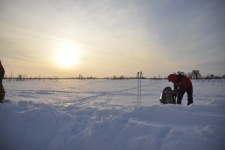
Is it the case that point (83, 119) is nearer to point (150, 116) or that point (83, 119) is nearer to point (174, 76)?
point (150, 116)

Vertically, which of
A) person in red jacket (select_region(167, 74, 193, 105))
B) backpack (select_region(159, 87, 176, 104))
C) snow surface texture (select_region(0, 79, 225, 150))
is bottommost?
snow surface texture (select_region(0, 79, 225, 150))

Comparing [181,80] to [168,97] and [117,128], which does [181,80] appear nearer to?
[168,97]

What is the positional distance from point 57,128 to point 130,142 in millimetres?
2159

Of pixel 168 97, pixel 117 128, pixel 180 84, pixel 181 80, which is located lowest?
pixel 117 128

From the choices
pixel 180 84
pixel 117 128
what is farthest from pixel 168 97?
pixel 117 128

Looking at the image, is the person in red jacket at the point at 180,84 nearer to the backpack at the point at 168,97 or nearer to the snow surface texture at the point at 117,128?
the backpack at the point at 168,97

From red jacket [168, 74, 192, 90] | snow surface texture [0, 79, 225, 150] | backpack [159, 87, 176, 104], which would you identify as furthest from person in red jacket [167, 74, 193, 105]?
snow surface texture [0, 79, 225, 150]

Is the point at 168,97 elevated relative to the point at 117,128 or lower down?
elevated

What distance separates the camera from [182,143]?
4.25m

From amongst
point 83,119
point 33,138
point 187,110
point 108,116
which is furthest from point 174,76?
point 33,138

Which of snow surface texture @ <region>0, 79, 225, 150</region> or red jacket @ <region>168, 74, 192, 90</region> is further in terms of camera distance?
red jacket @ <region>168, 74, 192, 90</region>

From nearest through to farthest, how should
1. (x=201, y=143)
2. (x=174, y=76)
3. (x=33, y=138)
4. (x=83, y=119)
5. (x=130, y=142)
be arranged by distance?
(x=201, y=143), (x=130, y=142), (x=33, y=138), (x=83, y=119), (x=174, y=76)

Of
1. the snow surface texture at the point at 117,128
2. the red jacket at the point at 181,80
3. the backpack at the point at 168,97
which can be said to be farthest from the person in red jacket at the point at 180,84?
the snow surface texture at the point at 117,128

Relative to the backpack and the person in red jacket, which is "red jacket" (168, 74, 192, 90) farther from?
the backpack
